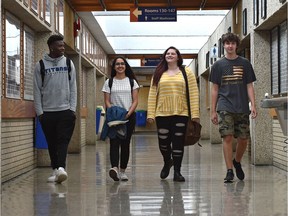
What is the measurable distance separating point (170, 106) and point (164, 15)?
16.8 feet

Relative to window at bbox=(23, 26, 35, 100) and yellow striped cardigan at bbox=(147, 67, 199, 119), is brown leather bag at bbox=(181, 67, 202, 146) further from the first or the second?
window at bbox=(23, 26, 35, 100)

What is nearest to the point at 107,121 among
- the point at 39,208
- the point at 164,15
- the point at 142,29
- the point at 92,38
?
the point at 39,208

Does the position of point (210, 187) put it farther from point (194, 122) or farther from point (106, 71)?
point (106, 71)

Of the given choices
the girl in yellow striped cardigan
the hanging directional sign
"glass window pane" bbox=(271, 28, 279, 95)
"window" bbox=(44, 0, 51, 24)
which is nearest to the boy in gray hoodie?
the girl in yellow striped cardigan

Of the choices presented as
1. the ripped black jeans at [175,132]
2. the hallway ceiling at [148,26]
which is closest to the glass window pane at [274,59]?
the hallway ceiling at [148,26]

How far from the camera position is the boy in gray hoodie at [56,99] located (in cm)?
643

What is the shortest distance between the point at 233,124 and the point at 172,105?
0.76 m

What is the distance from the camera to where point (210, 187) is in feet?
19.3

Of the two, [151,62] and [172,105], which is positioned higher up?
[151,62]

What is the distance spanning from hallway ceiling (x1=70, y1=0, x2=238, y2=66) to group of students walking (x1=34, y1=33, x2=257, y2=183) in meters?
4.54

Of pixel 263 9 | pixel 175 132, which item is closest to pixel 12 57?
pixel 175 132

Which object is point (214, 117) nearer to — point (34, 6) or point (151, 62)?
point (34, 6)

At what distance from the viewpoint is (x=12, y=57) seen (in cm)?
738

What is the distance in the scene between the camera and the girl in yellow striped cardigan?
639 centimetres
